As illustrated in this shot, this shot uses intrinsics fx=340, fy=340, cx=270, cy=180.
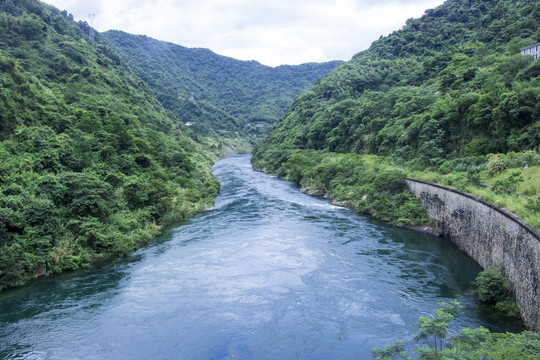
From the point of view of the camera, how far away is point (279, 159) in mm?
70812

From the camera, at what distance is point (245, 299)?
17.0 metres

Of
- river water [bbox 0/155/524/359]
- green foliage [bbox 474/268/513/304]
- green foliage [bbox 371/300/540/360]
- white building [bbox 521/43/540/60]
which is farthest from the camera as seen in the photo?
white building [bbox 521/43/540/60]

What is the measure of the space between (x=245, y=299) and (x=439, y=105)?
31.0 metres

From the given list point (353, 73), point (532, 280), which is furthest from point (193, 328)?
point (353, 73)

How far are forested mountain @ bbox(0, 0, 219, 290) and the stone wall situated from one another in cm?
2222

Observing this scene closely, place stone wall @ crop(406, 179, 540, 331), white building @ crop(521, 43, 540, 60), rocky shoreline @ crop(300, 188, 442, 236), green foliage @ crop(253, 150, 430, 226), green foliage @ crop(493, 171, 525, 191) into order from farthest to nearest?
1. white building @ crop(521, 43, 540, 60)
2. green foliage @ crop(253, 150, 430, 226)
3. rocky shoreline @ crop(300, 188, 442, 236)
4. green foliage @ crop(493, 171, 525, 191)
5. stone wall @ crop(406, 179, 540, 331)

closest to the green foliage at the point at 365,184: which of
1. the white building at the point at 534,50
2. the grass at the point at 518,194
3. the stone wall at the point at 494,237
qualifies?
the stone wall at the point at 494,237

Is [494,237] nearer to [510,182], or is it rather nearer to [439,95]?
[510,182]

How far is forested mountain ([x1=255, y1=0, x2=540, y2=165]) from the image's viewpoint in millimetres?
28125

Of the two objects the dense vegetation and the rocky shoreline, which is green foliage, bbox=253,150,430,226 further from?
the dense vegetation

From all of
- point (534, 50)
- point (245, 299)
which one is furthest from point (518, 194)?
point (534, 50)

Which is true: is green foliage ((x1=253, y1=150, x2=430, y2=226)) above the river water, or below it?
above

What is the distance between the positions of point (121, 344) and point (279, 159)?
58.8 m

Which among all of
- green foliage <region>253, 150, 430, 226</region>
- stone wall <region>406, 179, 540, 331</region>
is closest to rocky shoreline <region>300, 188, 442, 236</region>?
green foliage <region>253, 150, 430, 226</region>
